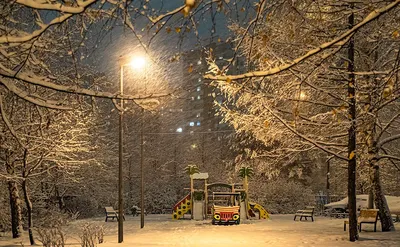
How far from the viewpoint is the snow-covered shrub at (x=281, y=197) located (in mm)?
36781

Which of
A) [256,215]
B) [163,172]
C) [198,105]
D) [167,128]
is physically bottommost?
[256,215]

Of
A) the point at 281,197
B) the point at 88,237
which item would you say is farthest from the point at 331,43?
the point at 281,197

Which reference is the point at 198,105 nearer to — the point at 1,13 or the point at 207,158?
the point at 207,158

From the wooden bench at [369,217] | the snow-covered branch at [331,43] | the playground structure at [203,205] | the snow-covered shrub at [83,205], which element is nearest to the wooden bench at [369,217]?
the wooden bench at [369,217]

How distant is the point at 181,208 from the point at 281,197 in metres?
10.5

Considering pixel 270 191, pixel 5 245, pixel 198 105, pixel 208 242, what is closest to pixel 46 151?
pixel 5 245

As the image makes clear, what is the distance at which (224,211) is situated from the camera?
2488 cm

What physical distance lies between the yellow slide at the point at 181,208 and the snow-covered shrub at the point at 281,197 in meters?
8.33

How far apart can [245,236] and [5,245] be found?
8545 mm

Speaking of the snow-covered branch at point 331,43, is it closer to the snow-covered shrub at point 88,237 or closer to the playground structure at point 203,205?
the snow-covered shrub at point 88,237

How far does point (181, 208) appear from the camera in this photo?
29.7m

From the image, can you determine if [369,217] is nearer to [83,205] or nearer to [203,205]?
[203,205]

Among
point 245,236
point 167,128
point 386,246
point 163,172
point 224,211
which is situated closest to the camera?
point 386,246

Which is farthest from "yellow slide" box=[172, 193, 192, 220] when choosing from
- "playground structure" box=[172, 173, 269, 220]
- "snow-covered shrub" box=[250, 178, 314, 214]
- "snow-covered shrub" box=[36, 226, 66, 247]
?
"snow-covered shrub" box=[36, 226, 66, 247]
